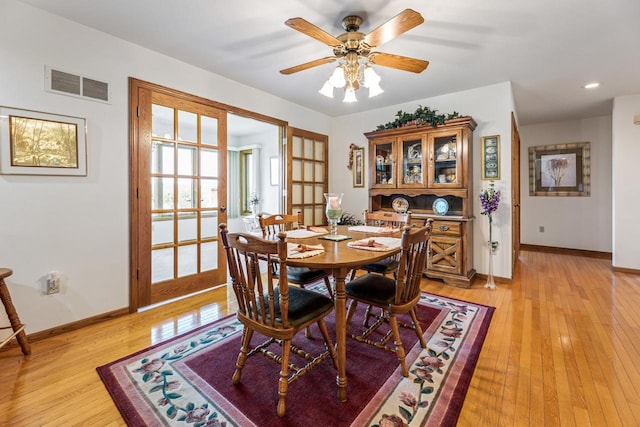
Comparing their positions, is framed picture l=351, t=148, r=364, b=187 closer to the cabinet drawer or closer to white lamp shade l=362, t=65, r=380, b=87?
the cabinet drawer

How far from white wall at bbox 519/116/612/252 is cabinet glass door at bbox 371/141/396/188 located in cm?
335

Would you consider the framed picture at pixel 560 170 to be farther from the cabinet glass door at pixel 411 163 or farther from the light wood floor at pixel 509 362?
the cabinet glass door at pixel 411 163

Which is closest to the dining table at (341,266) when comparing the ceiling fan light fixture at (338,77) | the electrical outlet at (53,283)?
the ceiling fan light fixture at (338,77)

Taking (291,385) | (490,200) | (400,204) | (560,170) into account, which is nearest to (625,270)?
(560,170)

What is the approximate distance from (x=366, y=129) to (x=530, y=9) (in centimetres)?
270

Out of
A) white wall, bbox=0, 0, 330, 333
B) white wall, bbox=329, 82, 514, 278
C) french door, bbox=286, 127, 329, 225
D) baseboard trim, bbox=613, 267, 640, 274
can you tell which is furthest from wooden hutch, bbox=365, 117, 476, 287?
white wall, bbox=0, 0, 330, 333

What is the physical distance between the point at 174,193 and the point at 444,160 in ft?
10.4

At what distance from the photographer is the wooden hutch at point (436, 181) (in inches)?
134

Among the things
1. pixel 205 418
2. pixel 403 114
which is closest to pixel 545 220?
pixel 403 114

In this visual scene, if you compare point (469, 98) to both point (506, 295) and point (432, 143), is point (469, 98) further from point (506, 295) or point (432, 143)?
point (506, 295)

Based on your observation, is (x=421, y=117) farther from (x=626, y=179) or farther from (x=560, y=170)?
(x=560, y=170)

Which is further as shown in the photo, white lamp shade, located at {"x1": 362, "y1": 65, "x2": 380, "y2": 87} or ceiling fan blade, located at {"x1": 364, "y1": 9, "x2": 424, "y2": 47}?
white lamp shade, located at {"x1": 362, "y1": 65, "x2": 380, "y2": 87}

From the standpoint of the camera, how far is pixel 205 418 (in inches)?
54.9

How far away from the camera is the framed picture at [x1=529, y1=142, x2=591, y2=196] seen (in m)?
5.04
